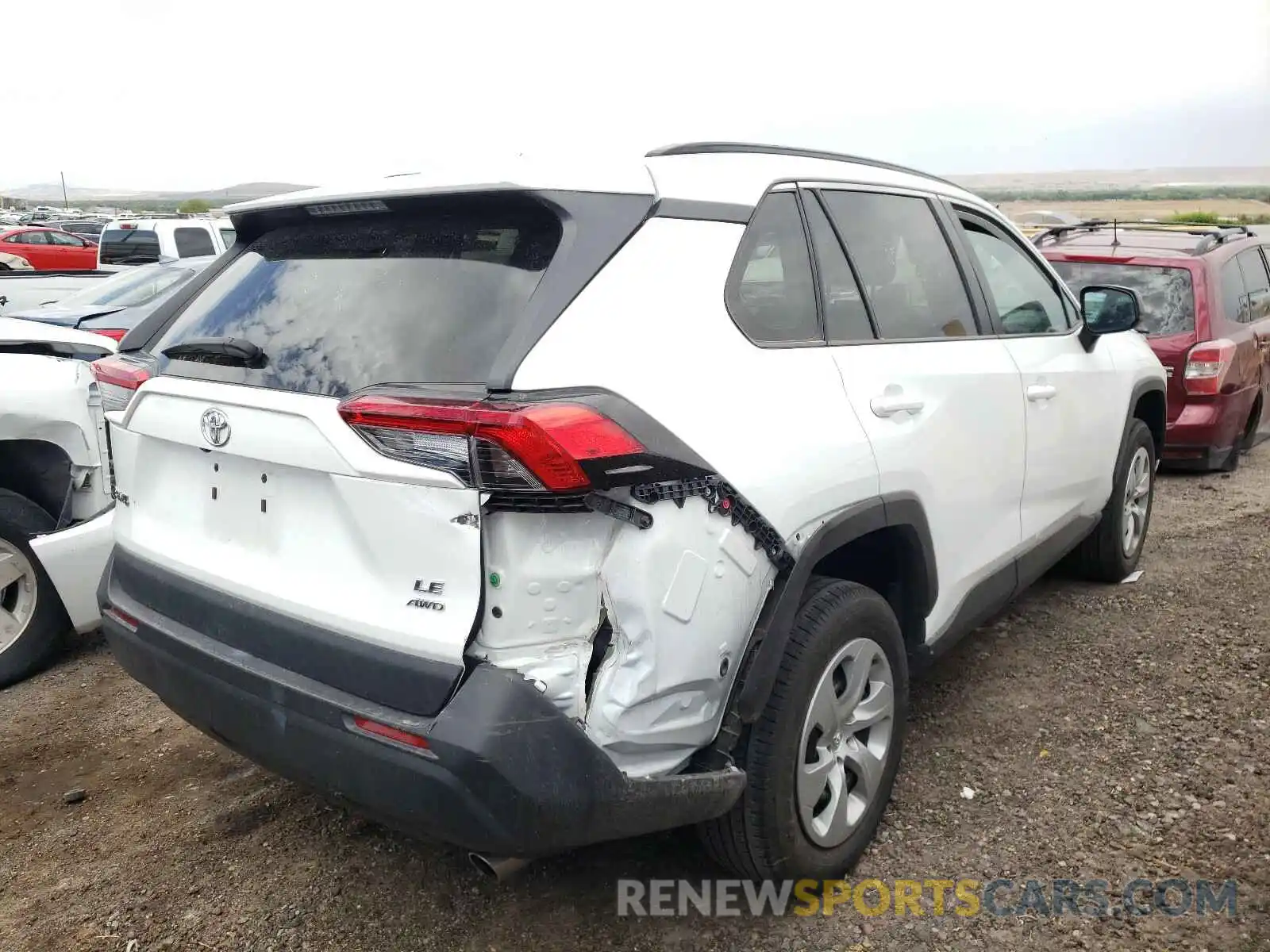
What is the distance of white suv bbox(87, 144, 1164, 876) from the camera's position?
194 centimetres

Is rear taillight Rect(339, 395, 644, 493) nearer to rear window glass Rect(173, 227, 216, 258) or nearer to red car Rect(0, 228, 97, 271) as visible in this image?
rear window glass Rect(173, 227, 216, 258)

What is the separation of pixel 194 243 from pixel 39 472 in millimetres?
9474

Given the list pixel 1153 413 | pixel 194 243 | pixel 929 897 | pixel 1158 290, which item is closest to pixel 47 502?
pixel 929 897

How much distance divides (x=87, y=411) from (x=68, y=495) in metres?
0.37

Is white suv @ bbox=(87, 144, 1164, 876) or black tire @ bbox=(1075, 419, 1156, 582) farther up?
white suv @ bbox=(87, 144, 1164, 876)

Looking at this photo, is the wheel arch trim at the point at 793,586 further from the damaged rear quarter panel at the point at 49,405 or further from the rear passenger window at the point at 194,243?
the rear passenger window at the point at 194,243

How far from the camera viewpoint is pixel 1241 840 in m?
2.83

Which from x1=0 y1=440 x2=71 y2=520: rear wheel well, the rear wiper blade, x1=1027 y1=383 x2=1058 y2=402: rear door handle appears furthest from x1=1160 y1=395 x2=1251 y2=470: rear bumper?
x1=0 y1=440 x2=71 y2=520: rear wheel well

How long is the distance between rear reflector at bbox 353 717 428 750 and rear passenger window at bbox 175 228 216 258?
11971 mm

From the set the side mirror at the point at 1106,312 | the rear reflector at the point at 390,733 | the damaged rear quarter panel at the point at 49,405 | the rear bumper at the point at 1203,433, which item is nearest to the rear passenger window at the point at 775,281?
the rear reflector at the point at 390,733

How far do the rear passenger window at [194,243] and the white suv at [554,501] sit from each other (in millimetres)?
10868

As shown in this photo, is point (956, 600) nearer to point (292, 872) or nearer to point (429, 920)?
point (429, 920)

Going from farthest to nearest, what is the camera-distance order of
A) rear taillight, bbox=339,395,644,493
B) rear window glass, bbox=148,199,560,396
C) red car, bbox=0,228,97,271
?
red car, bbox=0,228,97,271 → rear window glass, bbox=148,199,560,396 → rear taillight, bbox=339,395,644,493

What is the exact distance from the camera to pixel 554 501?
1930 millimetres
